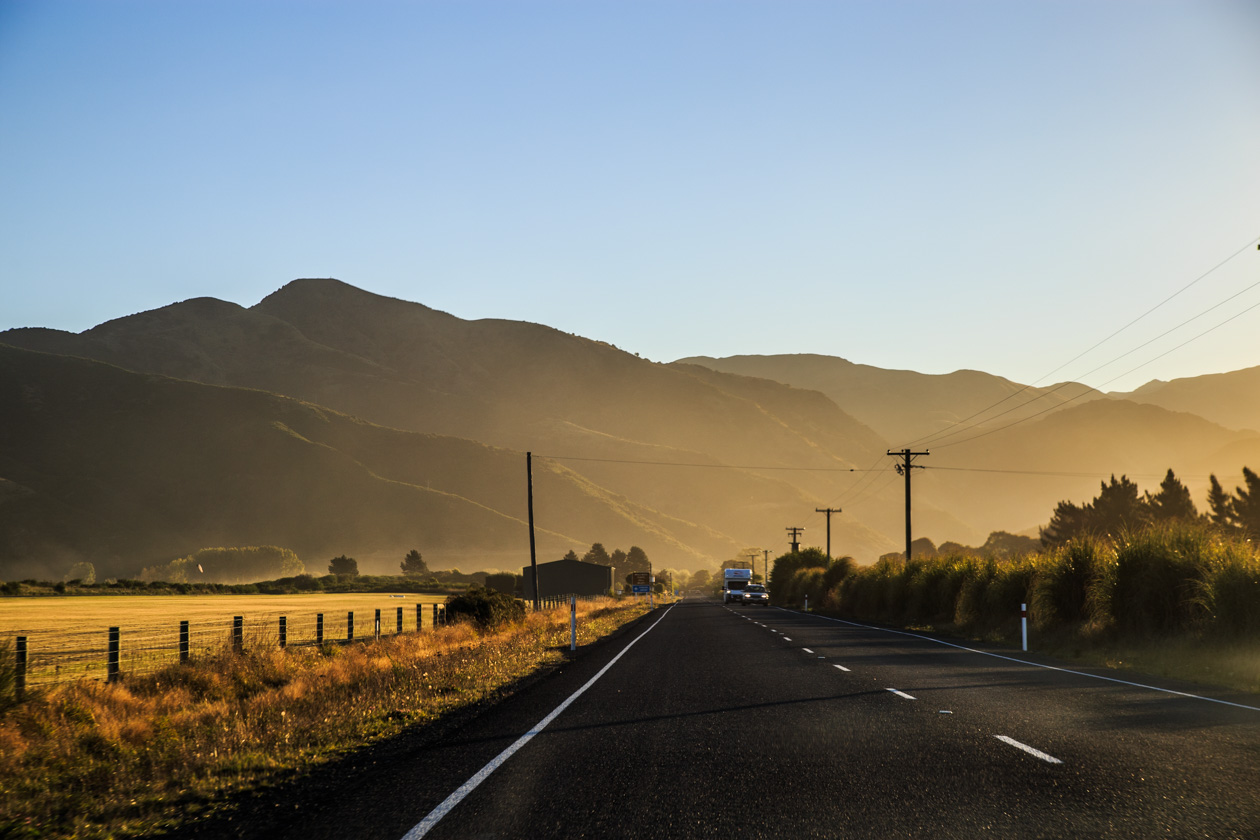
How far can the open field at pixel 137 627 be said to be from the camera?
3041cm

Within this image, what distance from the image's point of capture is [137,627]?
5119cm

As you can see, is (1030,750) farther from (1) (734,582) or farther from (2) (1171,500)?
(2) (1171,500)

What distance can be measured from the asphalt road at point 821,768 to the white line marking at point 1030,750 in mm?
32

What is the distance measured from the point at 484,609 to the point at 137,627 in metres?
23.2

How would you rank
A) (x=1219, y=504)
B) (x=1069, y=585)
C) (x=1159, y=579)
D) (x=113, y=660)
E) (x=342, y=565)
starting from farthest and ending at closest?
1. (x=342, y=565)
2. (x=1219, y=504)
3. (x=1069, y=585)
4. (x=1159, y=579)
5. (x=113, y=660)

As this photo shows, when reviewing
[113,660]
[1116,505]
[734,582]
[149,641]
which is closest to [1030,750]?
[113,660]

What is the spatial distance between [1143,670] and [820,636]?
40.9 feet

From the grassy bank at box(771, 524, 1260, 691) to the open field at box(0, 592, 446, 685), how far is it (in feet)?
67.3

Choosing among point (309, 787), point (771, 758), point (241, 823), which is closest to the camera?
point (241, 823)

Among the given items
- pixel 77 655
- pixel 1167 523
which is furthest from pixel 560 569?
pixel 1167 523

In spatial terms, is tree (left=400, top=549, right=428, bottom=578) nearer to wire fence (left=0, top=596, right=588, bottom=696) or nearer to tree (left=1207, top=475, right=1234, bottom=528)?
wire fence (left=0, top=596, right=588, bottom=696)

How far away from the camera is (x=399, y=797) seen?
26.5 ft

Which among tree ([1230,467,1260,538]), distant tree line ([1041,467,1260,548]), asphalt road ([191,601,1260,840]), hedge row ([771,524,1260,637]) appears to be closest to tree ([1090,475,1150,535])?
distant tree line ([1041,467,1260,548])

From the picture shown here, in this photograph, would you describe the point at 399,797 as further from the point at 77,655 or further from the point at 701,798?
the point at 77,655
